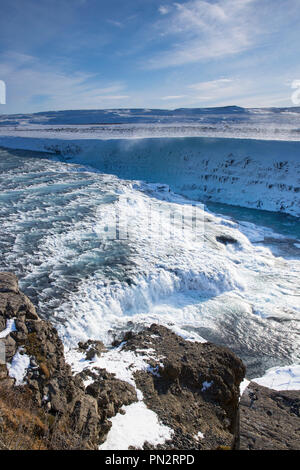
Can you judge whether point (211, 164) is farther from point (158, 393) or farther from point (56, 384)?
point (56, 384)

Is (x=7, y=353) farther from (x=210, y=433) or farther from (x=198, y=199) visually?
(x=198, y=199)

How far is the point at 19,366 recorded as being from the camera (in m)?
3.43

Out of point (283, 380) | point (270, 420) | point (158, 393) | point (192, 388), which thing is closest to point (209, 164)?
point (283, 380)

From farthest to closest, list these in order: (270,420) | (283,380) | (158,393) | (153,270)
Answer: (153,270), (283,380), (158,393), (270,420)

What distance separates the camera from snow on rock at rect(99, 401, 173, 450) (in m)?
3.22

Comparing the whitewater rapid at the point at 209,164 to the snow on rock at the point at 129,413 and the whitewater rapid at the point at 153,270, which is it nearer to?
the whitewater rapid at the point at 153,270

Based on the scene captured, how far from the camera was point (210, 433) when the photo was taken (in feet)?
12.1

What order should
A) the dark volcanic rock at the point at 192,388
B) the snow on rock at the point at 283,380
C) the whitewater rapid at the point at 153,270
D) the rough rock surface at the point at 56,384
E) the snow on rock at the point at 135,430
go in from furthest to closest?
the whitewater rapid at the point at 153,270, the snow on rock at the point at 283,380, the dark volcanic rock at the point at 192,388, the snow on rock at the point at 135,430, the rough rock surface at the point at 56,384

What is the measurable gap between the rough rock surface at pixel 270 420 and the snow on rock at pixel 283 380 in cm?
61

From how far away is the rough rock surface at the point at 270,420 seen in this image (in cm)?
319

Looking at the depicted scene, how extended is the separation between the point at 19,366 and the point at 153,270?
573cm

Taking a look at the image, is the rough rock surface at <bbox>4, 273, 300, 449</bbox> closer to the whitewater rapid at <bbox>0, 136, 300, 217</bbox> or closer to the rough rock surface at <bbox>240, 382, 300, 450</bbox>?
the rough rock surface at <bbox>240, 382, 300, 450</bbox>

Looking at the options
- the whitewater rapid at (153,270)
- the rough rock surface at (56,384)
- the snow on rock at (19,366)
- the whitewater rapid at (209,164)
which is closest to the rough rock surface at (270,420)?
the rough rock surface at (56,384)
